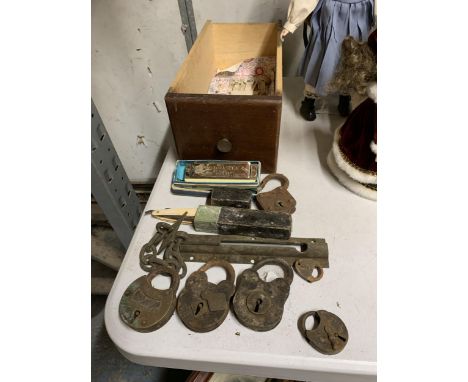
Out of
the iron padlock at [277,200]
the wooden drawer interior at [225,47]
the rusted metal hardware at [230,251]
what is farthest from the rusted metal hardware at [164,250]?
the wooden drawer interior at [225,47]

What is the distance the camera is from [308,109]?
59 cm

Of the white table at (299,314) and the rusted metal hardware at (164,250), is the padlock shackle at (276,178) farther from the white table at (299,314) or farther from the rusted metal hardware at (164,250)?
the rusted metal hardware at (164,250)

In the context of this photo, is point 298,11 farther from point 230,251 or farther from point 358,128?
point 230,251

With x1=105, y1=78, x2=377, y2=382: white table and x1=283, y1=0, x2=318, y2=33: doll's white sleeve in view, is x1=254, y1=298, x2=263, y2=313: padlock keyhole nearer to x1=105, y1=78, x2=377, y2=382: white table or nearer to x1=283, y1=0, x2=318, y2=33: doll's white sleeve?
x1=105, y1=78, x2=377, y2=382: white table

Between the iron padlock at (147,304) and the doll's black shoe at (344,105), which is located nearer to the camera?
the iron padlock at (147,304)

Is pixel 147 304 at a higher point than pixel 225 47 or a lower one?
lower

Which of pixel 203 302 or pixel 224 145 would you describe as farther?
pixel 224 145

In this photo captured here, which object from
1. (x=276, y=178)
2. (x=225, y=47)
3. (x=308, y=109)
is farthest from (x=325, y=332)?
(x=225, y=47)

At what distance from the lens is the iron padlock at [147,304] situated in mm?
334

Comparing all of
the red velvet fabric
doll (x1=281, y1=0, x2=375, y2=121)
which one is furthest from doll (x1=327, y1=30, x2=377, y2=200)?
doll (x1=281, y1=0, x2=375, y2=121)

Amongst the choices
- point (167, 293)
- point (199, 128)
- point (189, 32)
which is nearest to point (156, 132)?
point (189, 32)

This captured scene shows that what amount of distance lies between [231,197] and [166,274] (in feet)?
0.45

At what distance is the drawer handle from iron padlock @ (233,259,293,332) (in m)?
0.19

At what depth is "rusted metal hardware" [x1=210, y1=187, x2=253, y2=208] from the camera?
1.45ft
